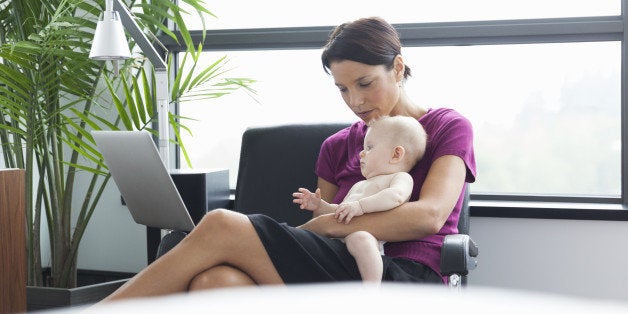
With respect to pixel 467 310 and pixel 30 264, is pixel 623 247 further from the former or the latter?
pixel 467 310

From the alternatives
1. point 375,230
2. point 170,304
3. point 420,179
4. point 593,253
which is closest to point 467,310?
point 170,304

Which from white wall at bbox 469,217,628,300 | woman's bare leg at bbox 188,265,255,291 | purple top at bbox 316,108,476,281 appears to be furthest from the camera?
white wall at bbox 469,217,628,300

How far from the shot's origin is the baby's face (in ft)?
6.13

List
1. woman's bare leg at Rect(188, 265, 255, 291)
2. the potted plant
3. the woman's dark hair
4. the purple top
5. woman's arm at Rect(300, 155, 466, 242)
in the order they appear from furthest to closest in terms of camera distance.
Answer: the potted plant, the woman's dark hair, the purple top, woman's arm at Rect(300, 155, 466, 242), woman's bare leg at Rect(188, 265, 255, 291)

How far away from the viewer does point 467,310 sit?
330 millimetres

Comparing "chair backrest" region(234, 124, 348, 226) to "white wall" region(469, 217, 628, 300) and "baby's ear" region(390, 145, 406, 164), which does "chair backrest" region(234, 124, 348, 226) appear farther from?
"white wall" region(469, 217, 628, 300)

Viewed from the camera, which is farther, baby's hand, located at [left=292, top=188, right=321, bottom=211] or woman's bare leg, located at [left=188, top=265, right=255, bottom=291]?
baby's hand, located at [left=292, top=188, right=321, bottom=211]

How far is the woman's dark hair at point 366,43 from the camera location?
2025 millimetres

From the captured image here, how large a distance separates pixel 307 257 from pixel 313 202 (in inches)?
11.0

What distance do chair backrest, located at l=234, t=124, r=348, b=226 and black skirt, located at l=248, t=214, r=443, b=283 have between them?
1.87 ft

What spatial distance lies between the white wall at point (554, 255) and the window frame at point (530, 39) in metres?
0.04

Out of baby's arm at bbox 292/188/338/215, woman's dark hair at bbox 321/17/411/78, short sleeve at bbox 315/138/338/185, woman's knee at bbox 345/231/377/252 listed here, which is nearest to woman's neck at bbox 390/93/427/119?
woman's dark hair at bbox 321/17/411/78

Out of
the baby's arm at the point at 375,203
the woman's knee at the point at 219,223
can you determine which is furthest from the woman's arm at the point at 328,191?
the woman's knee at the point at 219,223

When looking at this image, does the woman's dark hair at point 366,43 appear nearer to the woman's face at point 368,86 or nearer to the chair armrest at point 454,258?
the woman's face at point 368,86
